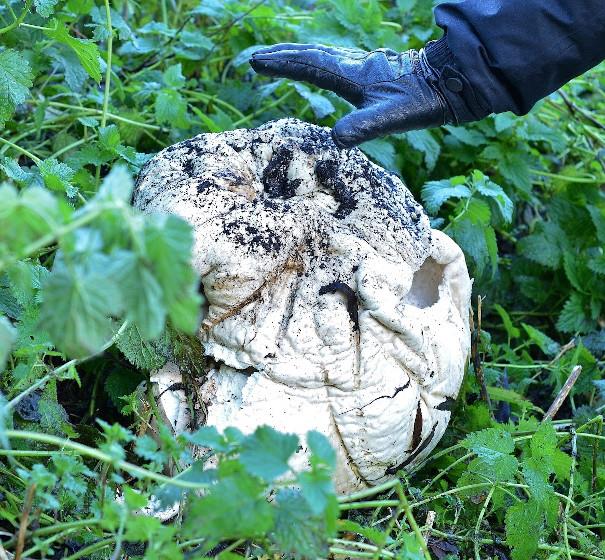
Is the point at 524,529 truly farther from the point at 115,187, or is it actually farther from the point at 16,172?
the point at 16,172

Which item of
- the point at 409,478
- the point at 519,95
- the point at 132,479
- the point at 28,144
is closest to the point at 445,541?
the point at 409,478

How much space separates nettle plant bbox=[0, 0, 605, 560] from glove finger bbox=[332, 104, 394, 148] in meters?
0.43

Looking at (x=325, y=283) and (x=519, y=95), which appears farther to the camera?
(x=519, y=95)

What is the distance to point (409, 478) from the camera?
7.95 ft

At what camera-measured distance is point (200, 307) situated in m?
2.18

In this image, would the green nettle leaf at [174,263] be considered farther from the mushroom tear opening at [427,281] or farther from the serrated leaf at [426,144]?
the serrated leaf at [426,144]

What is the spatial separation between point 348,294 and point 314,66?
79 centimetres

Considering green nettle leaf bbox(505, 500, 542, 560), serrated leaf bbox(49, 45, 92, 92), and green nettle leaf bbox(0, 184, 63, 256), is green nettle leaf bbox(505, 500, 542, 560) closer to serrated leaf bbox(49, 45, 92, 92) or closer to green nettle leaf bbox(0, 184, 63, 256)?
green nettle leaf bbox(0, 184, 63, 256)

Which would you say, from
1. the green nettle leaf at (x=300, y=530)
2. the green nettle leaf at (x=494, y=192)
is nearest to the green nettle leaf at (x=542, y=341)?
the green nettle leaf at (x=494, y=192)

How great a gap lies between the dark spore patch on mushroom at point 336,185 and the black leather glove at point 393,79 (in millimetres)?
206

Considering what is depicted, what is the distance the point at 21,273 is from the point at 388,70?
1.52 metres

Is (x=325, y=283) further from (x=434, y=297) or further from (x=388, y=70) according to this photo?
(x=388, y=70)

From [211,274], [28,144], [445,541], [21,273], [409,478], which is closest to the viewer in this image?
[21,273]

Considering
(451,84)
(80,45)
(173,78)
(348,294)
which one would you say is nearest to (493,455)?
(348,294)
